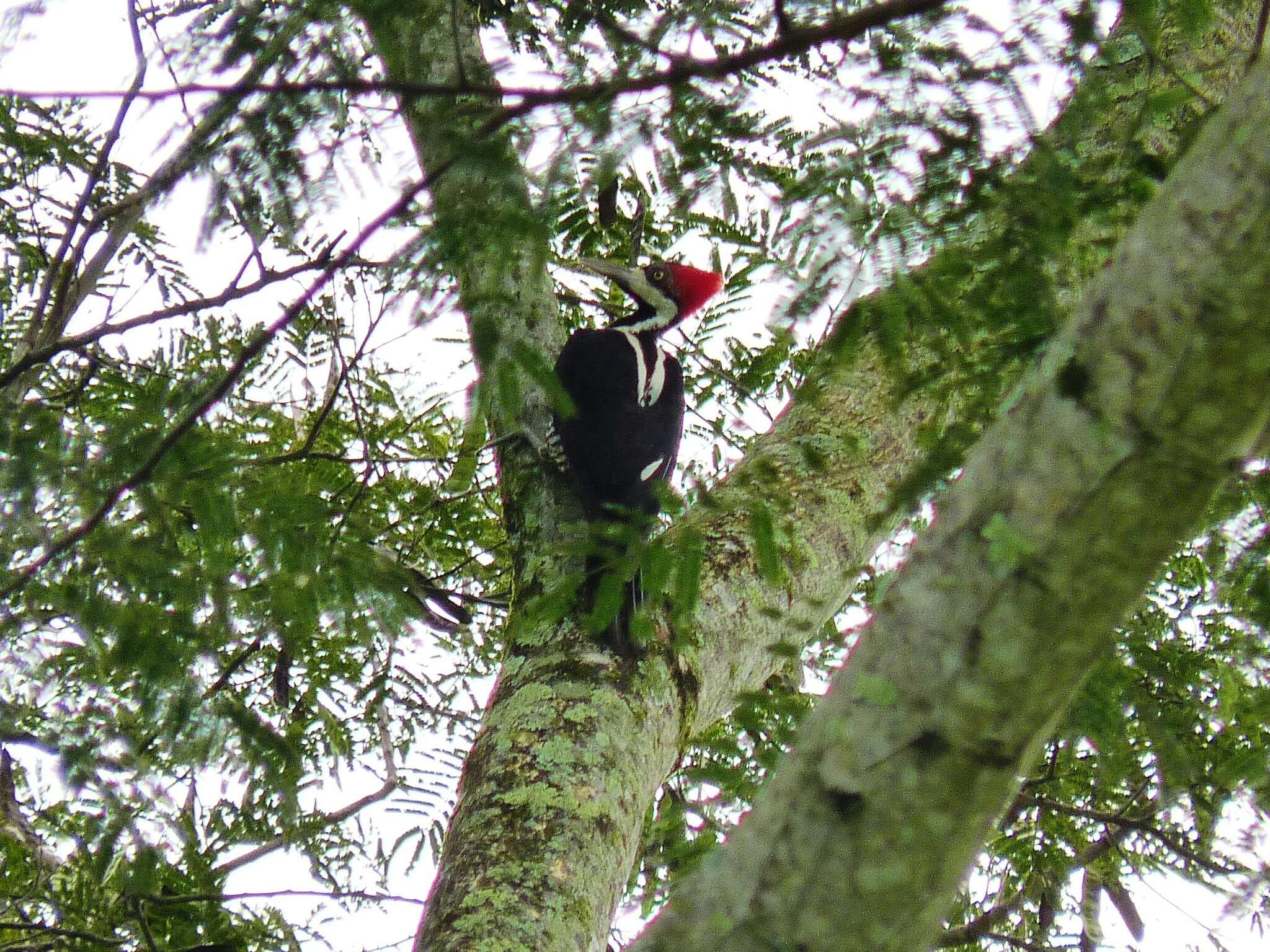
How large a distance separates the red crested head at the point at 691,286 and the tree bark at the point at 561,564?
1502 mm

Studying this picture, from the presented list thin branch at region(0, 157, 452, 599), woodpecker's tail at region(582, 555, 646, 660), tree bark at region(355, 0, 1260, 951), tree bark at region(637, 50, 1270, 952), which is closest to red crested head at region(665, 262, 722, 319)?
tree bark at region(355, 0, 1260, 951)

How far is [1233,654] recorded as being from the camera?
8.65ft

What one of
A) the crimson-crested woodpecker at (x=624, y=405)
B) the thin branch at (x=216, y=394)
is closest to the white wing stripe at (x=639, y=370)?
the crimson-crested woodpecker at (x=624, y=405)

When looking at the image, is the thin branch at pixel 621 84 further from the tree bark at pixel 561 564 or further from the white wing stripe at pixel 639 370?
the white wing stripe at pixel 639 370

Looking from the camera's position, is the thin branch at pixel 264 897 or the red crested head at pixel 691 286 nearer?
the thin branch at pixel 264 897

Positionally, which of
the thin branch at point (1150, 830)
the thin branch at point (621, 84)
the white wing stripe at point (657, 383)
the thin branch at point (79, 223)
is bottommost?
the thin branch at point (1150, 830)

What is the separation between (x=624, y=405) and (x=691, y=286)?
4.09 ft

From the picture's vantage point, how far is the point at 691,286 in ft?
16.6

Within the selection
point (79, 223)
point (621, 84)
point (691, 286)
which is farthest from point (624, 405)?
point (621, 84)

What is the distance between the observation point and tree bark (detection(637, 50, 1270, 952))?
1080 millimetres

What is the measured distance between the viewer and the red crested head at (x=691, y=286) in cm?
504

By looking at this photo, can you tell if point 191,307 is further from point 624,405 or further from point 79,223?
point 624,405

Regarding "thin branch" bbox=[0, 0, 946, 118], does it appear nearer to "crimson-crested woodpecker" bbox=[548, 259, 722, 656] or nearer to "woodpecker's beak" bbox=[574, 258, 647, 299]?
"crimson-crested woodpecker" bbox=[548, 259, 722, 656]

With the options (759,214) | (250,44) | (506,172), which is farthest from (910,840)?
(759,214)
